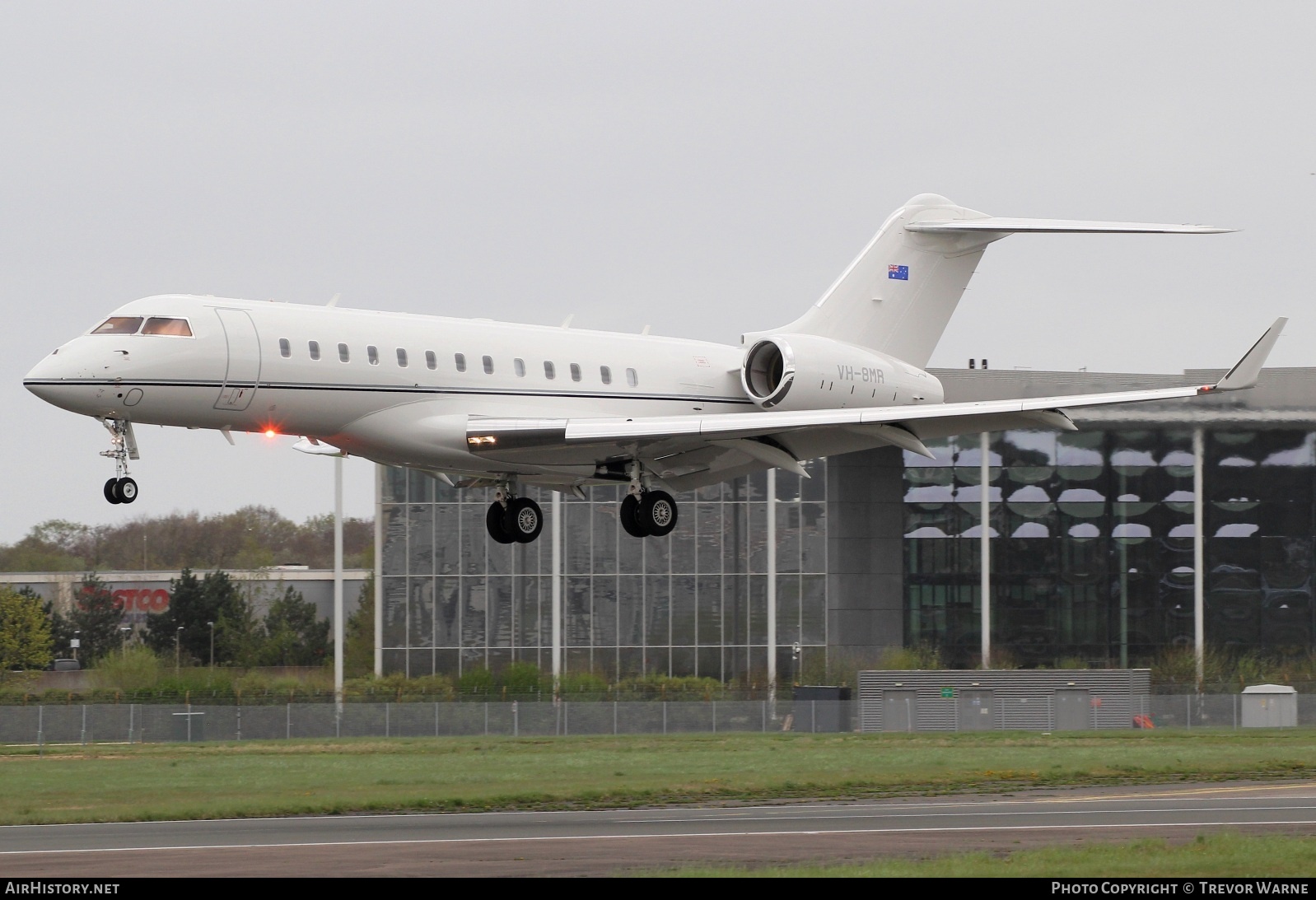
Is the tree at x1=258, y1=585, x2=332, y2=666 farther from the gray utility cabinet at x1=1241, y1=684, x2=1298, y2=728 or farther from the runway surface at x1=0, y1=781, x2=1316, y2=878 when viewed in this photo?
the runway surface at x1=0, y1=781, x2=1316, y2=878

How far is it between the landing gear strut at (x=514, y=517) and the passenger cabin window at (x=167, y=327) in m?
6.92

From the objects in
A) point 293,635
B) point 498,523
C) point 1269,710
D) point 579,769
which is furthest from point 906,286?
point 293,635

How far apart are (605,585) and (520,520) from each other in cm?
2406

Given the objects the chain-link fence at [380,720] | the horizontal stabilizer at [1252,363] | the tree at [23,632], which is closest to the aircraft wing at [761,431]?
the horizontal stabilizer at [1252,363]

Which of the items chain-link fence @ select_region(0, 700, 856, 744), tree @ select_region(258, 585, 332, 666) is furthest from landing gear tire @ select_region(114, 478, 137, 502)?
tree @ select_region(258, 585, 332, 666)

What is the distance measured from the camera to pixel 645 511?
28000 mm

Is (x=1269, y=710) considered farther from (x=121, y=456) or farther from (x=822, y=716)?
(x=121, y=456)

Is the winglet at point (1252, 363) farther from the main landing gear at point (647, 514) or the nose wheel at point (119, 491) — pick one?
the nose wheel at point (119, 491)

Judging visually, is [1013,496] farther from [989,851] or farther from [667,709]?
[989,851]

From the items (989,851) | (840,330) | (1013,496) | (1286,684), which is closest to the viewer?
(989,851)

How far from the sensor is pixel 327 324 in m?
24.7

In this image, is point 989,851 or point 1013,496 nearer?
point 989,851
